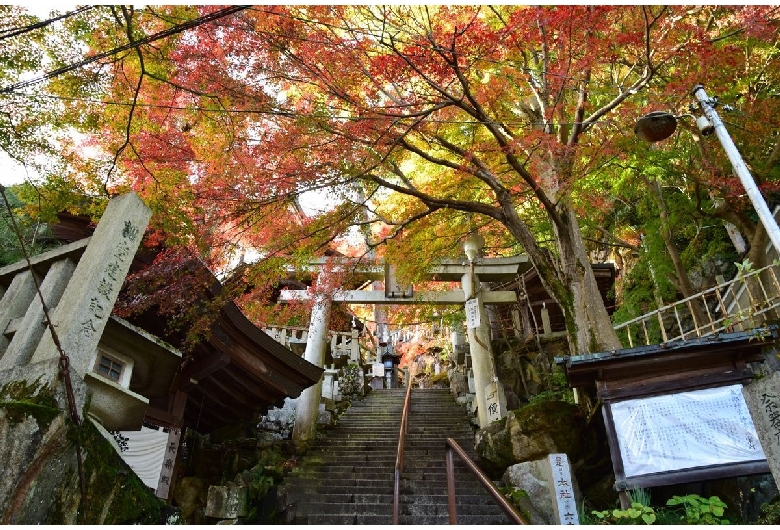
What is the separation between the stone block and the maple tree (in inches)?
181

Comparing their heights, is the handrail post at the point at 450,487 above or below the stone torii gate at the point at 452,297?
below

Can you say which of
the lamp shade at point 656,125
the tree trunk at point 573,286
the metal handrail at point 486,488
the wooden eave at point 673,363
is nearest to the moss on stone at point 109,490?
the metal handrail at point 486,488

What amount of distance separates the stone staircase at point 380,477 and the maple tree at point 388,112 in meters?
4.22

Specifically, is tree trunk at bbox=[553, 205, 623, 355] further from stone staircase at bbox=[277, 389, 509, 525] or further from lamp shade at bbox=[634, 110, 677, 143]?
lamp shade at bbox=[634, 110, 677, 143]

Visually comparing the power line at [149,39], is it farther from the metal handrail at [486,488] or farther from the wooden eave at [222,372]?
the metal handrail at [486,488]

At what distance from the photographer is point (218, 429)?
13.3 metres

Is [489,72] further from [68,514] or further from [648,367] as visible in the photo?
[68,514]

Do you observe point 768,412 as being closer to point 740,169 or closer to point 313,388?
point 740,169

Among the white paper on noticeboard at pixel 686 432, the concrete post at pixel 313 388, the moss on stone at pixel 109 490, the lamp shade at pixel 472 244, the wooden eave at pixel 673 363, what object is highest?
the lamp shade at pixel 472 244

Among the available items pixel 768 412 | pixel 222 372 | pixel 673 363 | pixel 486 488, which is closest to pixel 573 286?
pixel 673 363

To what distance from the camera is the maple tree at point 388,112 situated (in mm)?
8633

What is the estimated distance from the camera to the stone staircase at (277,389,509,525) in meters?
9.63

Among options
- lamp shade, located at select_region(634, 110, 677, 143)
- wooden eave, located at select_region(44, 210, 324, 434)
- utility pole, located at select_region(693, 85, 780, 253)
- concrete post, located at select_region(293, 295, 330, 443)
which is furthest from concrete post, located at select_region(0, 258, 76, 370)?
concrete post, located at select_region(293, 295, 330, 443)

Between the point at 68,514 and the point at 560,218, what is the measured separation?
10.3m
